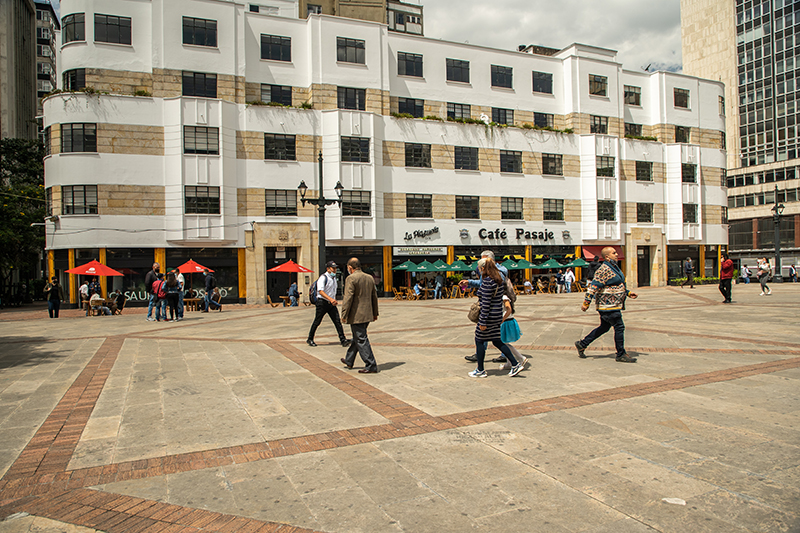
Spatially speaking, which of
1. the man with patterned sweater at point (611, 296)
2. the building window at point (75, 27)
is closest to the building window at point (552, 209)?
the man with patterned sweater at point (611, 296)

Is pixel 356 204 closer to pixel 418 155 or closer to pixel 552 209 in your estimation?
pixel 418 155

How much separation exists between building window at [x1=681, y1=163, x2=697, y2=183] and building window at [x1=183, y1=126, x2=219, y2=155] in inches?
1400

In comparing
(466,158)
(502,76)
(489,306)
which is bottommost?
(489,306)

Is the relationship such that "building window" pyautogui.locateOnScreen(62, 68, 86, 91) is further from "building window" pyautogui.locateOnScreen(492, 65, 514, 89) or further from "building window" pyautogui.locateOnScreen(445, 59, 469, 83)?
"building window" pyautogui.locateOnScreen(492, 65, 514, 89)

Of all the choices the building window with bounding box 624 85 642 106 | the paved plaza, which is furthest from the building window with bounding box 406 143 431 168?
the paved plaza

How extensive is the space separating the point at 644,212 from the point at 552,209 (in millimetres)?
8665

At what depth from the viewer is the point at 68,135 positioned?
1064 inches

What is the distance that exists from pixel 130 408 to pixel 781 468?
649 cm

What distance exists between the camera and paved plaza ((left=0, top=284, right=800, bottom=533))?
3322 millimetres

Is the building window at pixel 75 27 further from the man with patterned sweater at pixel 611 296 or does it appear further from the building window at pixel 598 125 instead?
the building window at pixel 598 125

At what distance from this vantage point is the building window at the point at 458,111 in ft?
114

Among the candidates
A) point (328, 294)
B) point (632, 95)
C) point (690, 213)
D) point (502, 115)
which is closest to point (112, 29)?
point (502, 115)

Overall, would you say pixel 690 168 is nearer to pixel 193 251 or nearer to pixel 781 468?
pixel 193 251

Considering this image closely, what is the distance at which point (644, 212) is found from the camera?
4016 cm
